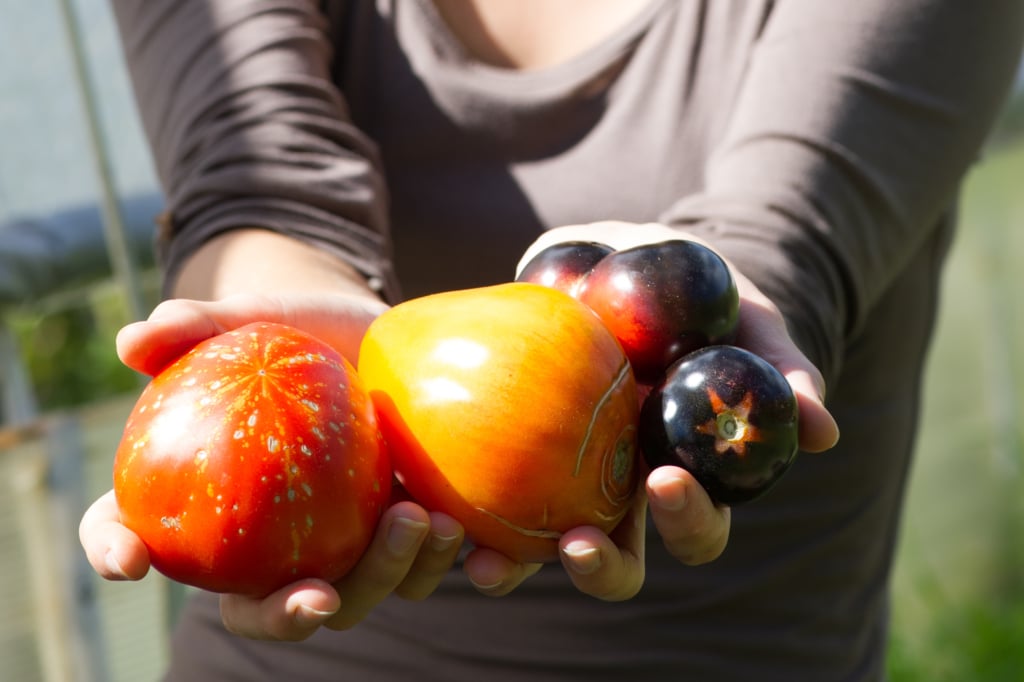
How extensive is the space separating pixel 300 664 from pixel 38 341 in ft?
18.9

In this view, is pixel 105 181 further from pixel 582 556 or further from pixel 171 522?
pixel 582 556

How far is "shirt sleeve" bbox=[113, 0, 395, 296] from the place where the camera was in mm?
1333

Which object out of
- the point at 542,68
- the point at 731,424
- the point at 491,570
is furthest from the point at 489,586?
the point at 542,68

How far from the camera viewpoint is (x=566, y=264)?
3.52ft

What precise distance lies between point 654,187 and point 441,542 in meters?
0.64

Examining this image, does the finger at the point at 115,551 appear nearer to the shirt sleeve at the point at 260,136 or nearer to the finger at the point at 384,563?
the finger at the point at 384,563

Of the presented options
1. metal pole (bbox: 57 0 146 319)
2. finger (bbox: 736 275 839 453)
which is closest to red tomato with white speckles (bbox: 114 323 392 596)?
finger (bbox: 736 275 839 453)

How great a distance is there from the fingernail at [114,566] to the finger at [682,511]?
414 millimetres

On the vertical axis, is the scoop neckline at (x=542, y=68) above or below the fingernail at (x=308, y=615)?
above

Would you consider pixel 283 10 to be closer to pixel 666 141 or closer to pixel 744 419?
pixel 666 141

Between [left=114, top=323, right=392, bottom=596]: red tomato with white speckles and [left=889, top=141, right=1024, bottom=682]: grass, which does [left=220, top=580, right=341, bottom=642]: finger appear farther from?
[left=889, top=141, right=1024, bottom=682]: grass

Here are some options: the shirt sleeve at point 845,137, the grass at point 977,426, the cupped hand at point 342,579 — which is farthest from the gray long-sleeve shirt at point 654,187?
the grass at point 977,426

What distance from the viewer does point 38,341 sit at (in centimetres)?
647

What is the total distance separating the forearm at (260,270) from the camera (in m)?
1.21
